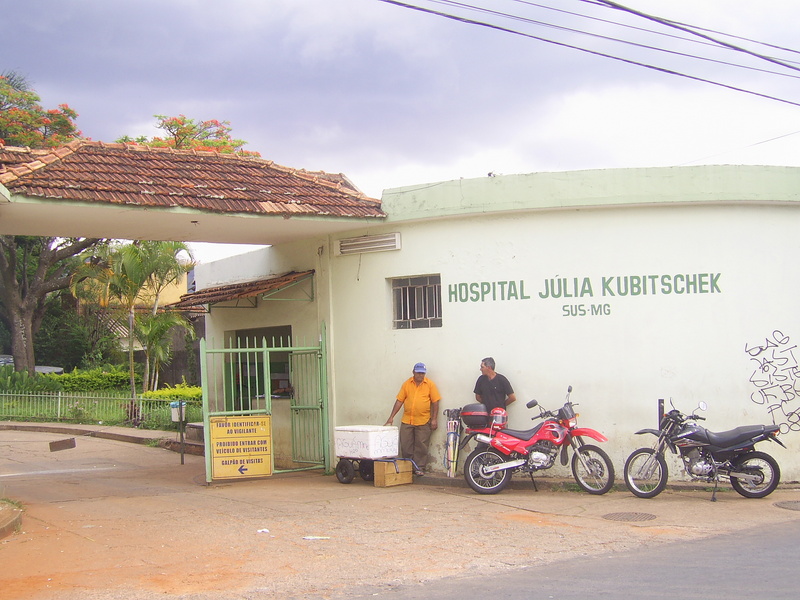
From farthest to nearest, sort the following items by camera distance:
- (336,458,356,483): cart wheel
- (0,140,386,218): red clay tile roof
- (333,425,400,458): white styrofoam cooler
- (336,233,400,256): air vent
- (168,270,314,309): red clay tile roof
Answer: (168,270,314,309): red clay tile roof, (336,233,400,256): air vent, (336,458,356,483): cart wheel, (333,425,400,458): white styrofoam cooler, (0,140,386,218): red clay tile roof

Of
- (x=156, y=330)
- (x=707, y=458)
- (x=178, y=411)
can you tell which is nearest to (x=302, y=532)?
(x=707, y=458)

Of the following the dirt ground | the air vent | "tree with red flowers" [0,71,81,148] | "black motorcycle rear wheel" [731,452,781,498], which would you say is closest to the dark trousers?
the dirt ground

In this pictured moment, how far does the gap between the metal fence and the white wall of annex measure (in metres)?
11.8

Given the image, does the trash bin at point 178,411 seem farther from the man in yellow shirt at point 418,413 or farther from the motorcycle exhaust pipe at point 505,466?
the motorcycle exhaust pipe at point 505,466

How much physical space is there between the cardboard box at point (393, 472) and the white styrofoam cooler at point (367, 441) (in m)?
0.17

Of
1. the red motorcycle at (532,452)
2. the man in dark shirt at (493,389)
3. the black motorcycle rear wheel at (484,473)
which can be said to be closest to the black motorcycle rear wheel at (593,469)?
the red motorcycle at (532,452)

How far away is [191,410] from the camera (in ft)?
70.8

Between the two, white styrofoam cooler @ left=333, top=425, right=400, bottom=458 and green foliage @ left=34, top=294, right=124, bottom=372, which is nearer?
white styrofoam cooler @ left=333, top=425, right=400, bottom=458

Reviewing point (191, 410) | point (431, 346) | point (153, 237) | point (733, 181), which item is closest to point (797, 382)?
point (733, 181)

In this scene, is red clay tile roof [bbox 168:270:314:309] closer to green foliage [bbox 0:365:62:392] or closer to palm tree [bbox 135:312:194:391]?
palm tree [bbox 135:312:194:391]

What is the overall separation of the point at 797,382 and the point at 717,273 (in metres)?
1.76

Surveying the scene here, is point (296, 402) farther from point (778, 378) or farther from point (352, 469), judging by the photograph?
point (778, 378)

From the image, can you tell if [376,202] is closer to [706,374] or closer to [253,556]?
[706,374]

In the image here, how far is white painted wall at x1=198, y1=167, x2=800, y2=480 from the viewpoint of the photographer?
11047 mm
